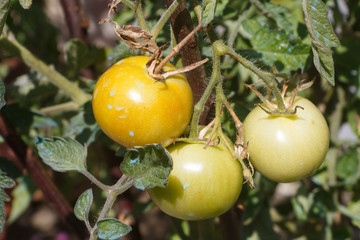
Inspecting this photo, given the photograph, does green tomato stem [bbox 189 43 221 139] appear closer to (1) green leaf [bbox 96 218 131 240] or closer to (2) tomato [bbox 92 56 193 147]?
(2) tomato [bbox 92 56 193 147]

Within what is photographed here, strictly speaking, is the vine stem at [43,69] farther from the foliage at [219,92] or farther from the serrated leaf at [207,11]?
the serrated leaf at [207,11]

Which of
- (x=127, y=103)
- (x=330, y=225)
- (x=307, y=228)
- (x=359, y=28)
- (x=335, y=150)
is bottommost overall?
(x=307, y=228)

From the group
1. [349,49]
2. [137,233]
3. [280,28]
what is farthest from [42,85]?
[349,49]

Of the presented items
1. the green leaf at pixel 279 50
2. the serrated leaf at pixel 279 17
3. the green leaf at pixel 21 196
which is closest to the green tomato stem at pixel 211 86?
the green leaf at pixel 279 50

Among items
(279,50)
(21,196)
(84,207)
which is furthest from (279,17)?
(21,196)

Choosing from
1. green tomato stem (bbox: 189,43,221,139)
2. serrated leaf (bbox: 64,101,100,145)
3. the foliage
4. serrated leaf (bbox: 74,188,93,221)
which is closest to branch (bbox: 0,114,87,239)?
the foliage

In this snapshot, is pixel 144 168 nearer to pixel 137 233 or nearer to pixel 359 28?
pixel 137 233

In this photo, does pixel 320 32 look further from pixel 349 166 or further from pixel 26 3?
pixel 349 166
